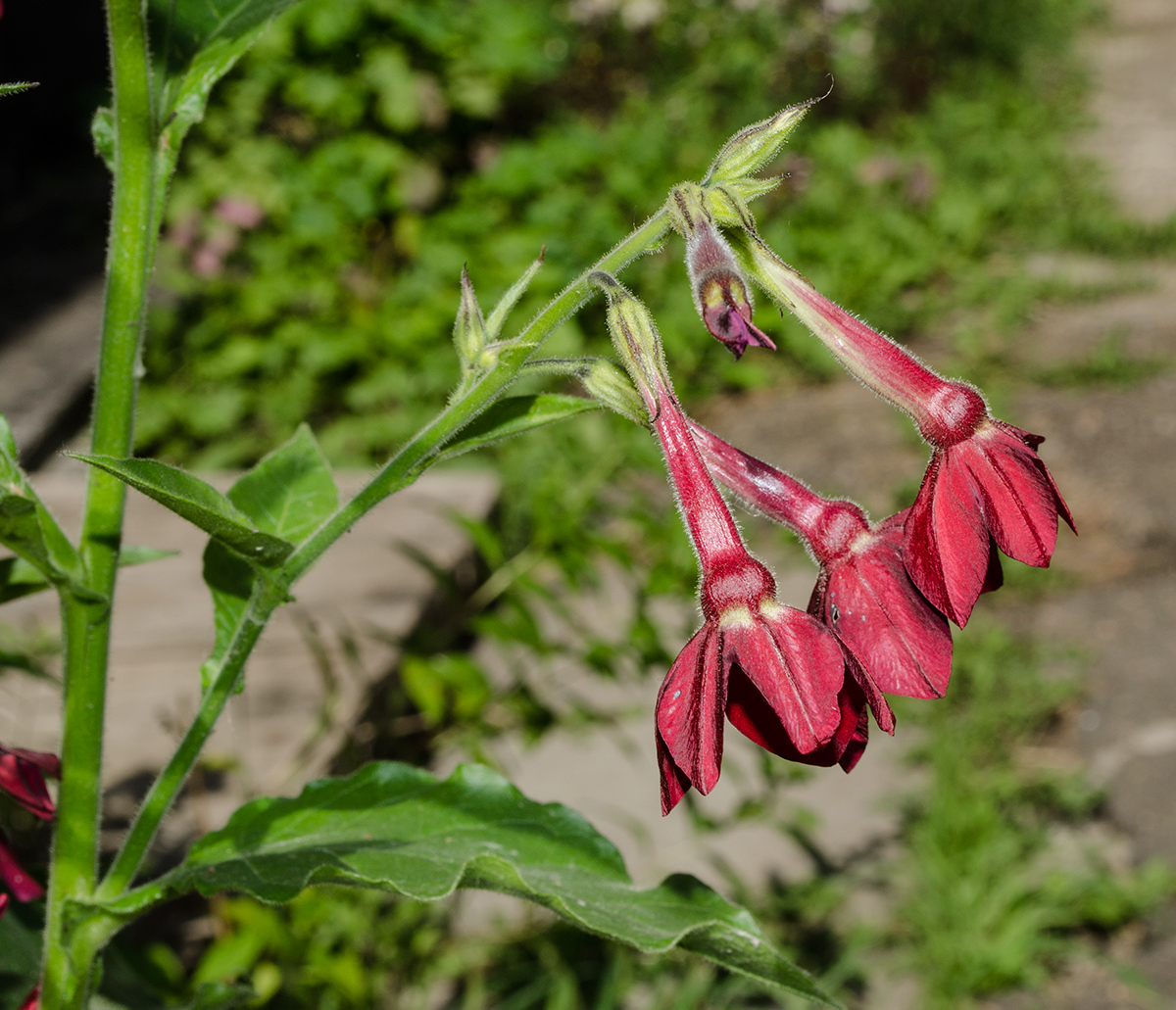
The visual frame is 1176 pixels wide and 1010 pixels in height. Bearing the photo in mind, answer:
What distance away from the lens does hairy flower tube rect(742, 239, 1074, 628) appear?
0.76 m

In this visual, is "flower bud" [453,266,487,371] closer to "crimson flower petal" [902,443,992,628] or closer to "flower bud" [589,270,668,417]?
"flower bud" [589,270,668,417]

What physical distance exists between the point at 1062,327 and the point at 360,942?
4120 millimetres

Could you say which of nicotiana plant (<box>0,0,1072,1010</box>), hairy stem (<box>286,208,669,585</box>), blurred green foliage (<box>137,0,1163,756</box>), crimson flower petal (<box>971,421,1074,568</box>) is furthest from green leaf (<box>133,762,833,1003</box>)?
blurred green foliage (<box>137,0,1163,756</box>)

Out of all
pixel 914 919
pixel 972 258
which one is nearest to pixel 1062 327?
pixel 972 258

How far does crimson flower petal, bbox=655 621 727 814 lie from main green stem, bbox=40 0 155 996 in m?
0.42

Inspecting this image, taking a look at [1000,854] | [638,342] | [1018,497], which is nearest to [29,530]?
[638,342]

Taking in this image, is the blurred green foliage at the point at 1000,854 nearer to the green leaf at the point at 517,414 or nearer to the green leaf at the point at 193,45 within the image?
the green leaf at the point at 517,414

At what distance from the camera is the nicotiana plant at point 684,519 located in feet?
2.47

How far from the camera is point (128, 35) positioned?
0.78 meters

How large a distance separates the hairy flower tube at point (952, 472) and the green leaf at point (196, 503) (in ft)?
1.25

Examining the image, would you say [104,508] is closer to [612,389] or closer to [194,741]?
[194,741]

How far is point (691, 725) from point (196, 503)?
334mm

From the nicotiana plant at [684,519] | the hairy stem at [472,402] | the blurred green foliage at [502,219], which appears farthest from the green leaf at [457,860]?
the blurred green foliage at [502,219]

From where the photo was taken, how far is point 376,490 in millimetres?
803
